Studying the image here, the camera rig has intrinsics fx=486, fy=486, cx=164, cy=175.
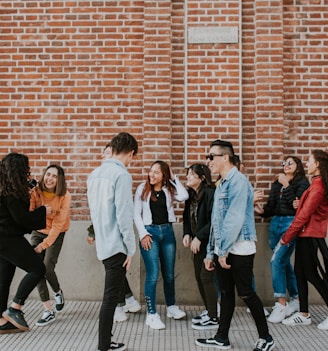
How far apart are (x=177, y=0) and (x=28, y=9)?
211cm

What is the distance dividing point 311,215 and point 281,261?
744 mm

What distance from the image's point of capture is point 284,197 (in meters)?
5.99

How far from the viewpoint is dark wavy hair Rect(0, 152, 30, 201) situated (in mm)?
5121

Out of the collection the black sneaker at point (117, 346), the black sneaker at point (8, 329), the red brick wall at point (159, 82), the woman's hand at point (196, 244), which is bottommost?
the black sneaker at point (8, 329)

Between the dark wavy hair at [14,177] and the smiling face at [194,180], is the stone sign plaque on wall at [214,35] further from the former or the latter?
the dark wavy hair at [14,177]

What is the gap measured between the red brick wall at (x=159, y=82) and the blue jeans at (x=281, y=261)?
628mm

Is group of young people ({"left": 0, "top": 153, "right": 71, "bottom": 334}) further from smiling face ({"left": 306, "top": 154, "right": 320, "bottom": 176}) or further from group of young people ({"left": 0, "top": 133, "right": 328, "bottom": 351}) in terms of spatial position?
smiling face ({"left": 306, "top": 154, "right": 320, "bottom": 176})

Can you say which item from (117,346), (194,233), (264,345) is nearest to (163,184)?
(194,233)

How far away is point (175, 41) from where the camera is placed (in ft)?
22.1

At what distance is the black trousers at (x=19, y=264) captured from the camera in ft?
16.9

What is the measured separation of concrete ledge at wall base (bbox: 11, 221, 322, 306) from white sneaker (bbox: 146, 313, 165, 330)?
3.18ft

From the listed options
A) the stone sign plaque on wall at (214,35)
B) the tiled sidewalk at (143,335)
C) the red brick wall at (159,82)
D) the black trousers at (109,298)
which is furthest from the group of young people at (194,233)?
the stone sign plaque on wall at (214,35)

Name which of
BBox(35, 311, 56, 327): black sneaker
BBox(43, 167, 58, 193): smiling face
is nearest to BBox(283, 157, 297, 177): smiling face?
BBox(43, 167, 58, 193): smiling face

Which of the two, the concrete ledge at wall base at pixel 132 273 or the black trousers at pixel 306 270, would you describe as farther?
the concrete ledge at wall base at pixel 132 273
